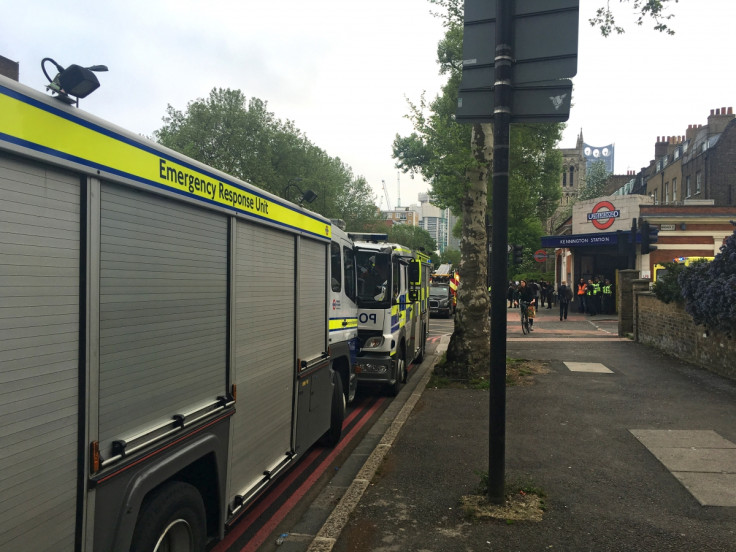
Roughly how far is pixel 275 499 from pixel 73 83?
13.2 ft

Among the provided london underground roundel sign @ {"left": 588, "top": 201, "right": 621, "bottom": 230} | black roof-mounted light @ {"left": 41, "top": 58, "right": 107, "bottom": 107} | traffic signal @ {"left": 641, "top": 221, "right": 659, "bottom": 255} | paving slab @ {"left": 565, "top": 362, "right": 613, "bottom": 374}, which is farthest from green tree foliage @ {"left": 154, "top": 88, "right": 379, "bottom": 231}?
black roof-mounted light @ {"left": 41, "top": 58, "right": 107, "bottom": 107}

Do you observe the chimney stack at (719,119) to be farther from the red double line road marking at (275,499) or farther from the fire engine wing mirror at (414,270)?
the red double line road marking at (275,499)

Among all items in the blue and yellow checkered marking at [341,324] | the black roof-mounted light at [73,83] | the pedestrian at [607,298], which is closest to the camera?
the black roof-mounted light at [73,83]

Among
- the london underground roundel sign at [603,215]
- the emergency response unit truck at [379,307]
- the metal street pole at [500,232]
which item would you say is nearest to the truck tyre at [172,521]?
the metal street pole at [500,232]

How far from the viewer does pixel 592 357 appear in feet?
44.0

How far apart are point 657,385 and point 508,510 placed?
6.64 meters

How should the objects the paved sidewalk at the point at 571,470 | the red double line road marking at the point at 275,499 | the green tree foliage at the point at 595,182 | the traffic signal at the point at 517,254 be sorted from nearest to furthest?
the paved sidewalk at the point at 571,470
the red double line road marking at the point at 275,499
the traffic signal at the point at 517,254
the green tree foliage at the point at 595,182

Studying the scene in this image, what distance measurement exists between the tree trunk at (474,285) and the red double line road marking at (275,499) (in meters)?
3.87

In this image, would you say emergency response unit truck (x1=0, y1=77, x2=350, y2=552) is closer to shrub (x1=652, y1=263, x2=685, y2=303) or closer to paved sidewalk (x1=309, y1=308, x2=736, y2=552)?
paved sidewalk (x1=309, y1=308, x2=736, y2=552)

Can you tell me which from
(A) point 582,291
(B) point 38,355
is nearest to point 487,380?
(B) point 38,355

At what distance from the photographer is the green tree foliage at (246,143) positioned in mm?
38500

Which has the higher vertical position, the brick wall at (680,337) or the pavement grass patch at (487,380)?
the brick wall at (680,337)

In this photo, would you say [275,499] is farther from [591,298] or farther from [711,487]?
[591,298]

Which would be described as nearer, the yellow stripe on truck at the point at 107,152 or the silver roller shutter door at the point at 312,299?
the yellow stripe on truck at the point at 107,152
